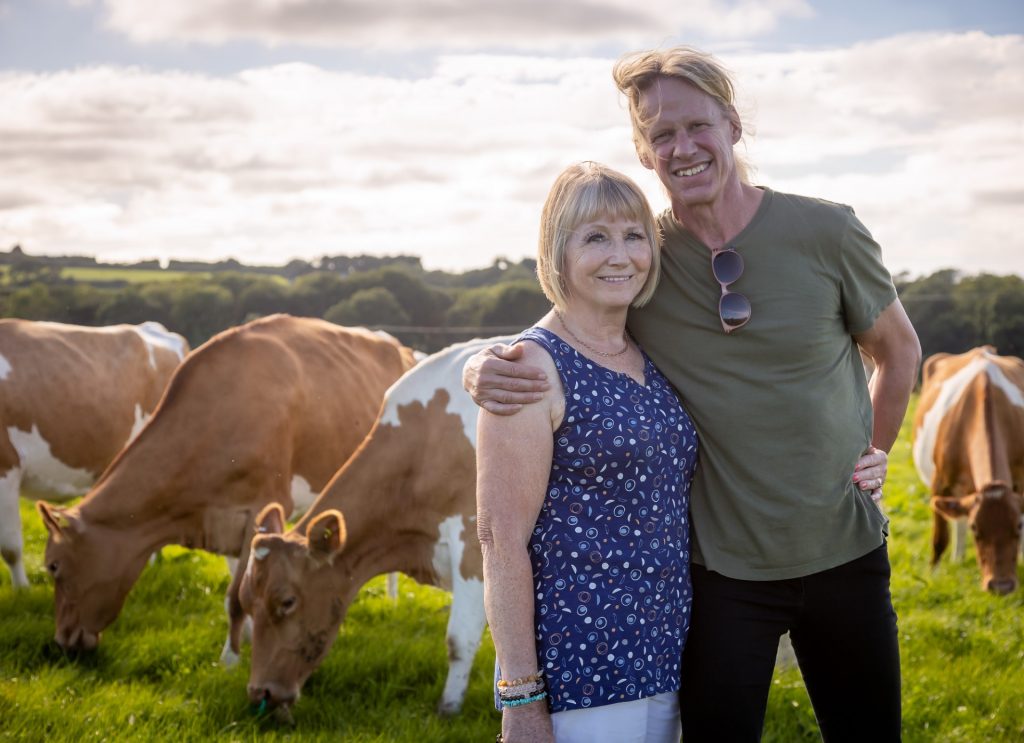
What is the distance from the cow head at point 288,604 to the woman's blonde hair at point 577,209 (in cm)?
236

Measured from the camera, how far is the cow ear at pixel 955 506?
7.41 meters

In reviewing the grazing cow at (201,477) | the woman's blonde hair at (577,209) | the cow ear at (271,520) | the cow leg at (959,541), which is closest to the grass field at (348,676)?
the grazing cow at (201,477)

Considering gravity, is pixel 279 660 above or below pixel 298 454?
below

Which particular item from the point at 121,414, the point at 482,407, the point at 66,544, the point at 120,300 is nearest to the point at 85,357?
the point at 121,414

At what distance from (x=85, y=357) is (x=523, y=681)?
7.51m

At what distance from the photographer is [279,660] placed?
4699 millimetres

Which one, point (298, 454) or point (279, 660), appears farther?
point (298, 454)

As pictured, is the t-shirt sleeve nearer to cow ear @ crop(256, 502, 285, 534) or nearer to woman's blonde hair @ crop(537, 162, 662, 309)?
woman's blonde hair @ crop(537, 162, 662, 309)

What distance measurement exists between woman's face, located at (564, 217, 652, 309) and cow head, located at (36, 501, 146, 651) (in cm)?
451

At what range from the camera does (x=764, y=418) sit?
8.87ft

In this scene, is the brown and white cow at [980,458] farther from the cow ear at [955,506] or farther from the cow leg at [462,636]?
the cow leg at [462,636]

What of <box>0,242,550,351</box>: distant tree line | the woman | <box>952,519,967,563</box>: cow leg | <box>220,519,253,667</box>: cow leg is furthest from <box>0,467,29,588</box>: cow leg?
<box>0,242,550,351</box>: distant tree line

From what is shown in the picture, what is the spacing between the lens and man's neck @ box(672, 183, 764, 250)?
2840mm

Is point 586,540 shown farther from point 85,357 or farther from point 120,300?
point 120,300
